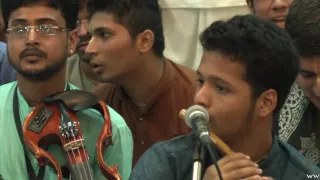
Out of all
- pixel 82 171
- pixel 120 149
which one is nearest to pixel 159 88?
pixel 120 149

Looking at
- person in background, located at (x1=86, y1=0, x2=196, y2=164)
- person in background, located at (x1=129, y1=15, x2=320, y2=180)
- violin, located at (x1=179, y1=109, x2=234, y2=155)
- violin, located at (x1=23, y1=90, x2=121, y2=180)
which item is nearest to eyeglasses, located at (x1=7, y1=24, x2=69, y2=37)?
violin, located at (x1=23, y1=90, x2=121, y2=180)

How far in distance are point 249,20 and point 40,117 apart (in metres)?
0.64

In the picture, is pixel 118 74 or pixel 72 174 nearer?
pixel 72 174

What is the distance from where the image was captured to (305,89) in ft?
6.75

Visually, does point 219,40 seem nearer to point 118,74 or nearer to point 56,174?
point 56,174

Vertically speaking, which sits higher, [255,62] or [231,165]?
[255,62]

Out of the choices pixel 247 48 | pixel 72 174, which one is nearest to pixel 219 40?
pixel 247 48

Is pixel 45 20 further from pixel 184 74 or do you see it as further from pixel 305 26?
pixel 305 26

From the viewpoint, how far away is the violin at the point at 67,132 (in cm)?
179

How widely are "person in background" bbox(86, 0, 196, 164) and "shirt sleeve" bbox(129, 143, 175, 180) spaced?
2.39 ft

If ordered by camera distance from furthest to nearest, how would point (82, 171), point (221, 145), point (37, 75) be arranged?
point (37, 75) < point (82, 171) < point (221, 145)

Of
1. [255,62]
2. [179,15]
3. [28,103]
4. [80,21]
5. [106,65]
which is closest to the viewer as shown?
[255,62]

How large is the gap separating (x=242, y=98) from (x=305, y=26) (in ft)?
1.65

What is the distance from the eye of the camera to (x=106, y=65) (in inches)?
92.0
